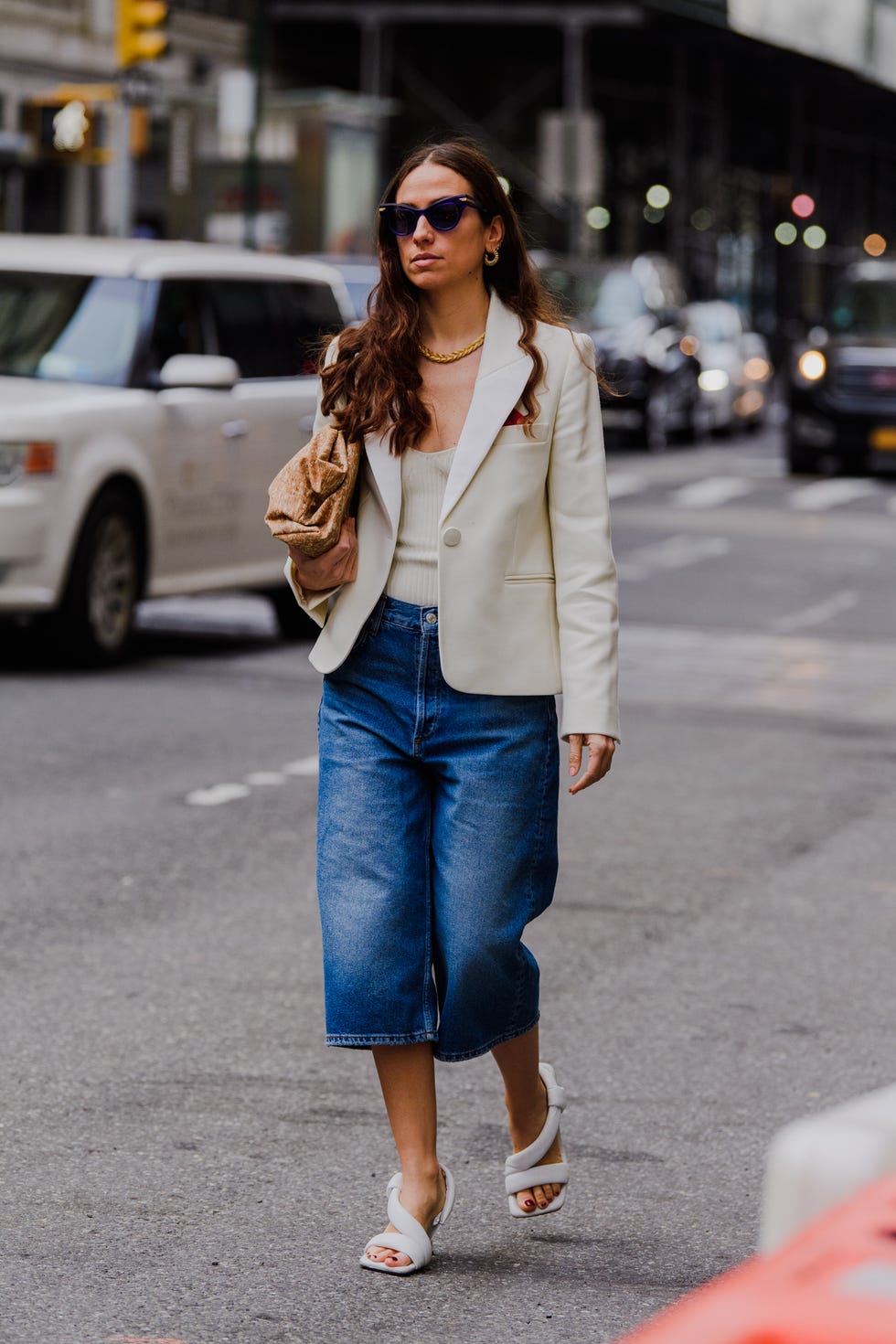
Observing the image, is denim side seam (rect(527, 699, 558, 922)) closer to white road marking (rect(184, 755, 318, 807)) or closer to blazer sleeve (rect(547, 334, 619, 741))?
blazer sleeve (rect(547, 334, 619, 741))

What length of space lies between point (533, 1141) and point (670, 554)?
14.2m

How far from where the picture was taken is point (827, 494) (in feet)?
78.9

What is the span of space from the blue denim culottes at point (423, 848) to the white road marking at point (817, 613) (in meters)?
10.2

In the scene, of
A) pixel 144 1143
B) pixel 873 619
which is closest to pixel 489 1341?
pixel 144 1143

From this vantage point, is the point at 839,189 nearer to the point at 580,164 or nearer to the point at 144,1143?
the point at 580,164

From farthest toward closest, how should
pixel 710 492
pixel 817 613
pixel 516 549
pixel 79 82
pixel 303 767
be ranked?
1. pixel 79 82
2. pixel 710 492
3. pixel 817 613
4. pixel 303 767
5. pixel 516 549

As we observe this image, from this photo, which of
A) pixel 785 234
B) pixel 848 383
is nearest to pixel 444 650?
pixel 848 383

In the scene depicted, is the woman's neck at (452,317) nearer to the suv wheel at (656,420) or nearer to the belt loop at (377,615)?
the belt loop at (377,615)

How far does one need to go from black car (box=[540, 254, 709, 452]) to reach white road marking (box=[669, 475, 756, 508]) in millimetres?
2692

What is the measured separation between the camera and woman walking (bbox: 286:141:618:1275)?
4090 mm

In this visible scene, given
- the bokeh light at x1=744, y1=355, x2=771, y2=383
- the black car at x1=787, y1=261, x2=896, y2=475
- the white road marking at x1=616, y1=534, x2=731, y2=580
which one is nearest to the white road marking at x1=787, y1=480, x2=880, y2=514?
the black car at x1=787, y1=261, x2=896, y2=475

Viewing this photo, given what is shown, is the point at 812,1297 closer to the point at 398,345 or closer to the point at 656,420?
the point at 398,345

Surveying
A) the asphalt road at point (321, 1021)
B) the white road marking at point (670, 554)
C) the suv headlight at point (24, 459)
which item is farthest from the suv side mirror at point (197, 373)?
the white road marking at point (670, 554)

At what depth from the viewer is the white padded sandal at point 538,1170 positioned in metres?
4.32
